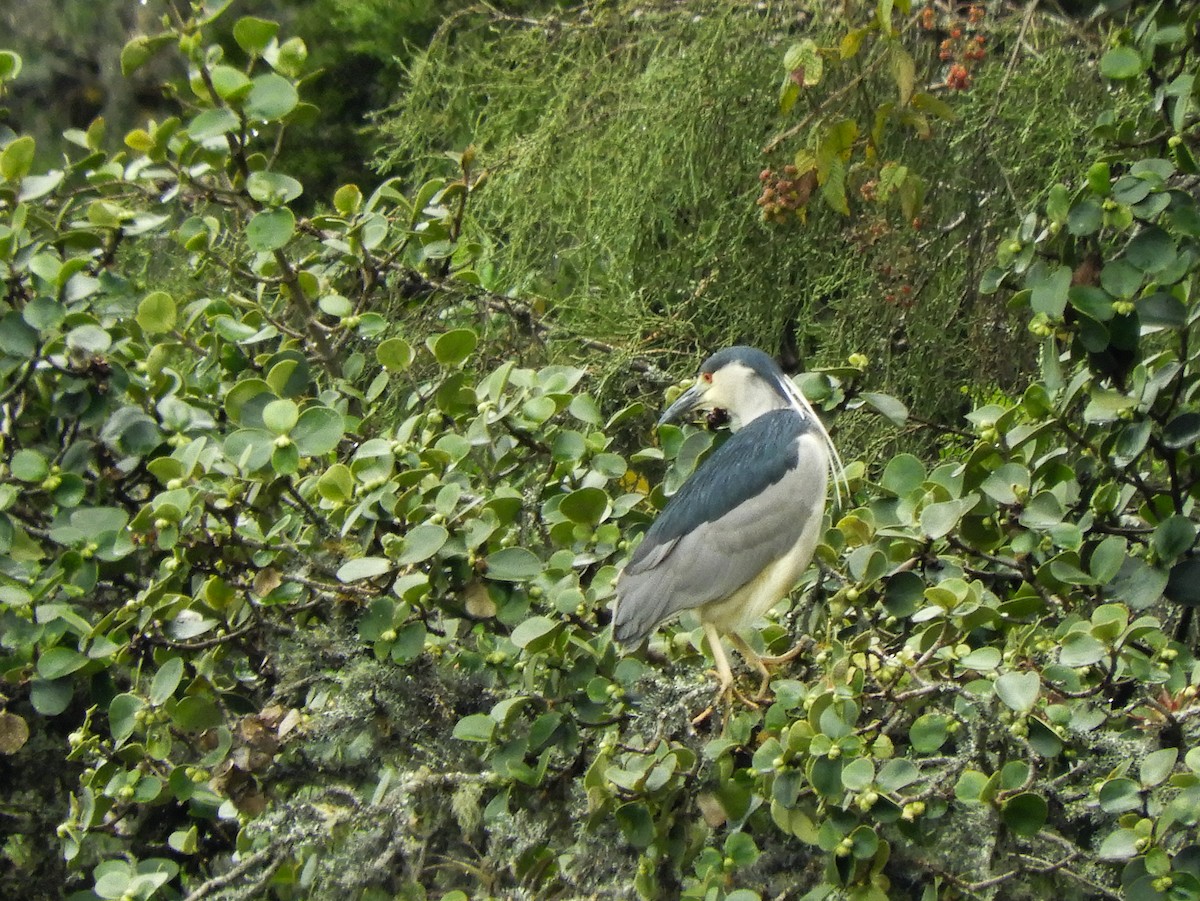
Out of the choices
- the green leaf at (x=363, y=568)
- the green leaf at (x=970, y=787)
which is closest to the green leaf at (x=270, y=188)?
the green leaf at (x=363, y=568)

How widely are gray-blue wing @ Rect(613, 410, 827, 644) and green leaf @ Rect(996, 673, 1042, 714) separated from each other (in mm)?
935

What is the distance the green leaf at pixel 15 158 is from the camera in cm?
297

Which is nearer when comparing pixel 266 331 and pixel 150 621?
pixel 150 621

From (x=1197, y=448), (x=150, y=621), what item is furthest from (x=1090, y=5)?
(x=150, y=621)

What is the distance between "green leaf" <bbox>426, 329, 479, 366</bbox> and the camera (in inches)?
109

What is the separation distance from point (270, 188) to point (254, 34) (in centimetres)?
30

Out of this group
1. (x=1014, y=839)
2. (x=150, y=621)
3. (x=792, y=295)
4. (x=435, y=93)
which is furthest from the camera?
(x=435, y=93)

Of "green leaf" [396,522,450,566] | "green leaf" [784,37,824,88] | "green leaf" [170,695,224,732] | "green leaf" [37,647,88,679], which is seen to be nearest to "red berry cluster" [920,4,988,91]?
"green leaf" [784,37,824,88]

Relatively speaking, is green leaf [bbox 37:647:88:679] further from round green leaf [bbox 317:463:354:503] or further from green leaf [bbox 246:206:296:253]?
green leaf [bbox 246:206:296:253]

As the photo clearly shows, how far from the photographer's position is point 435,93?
15.4 feet

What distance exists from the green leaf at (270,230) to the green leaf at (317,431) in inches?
17.1

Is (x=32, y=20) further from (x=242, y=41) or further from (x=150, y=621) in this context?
(x=150, y=621)

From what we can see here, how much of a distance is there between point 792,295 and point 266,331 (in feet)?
5.29

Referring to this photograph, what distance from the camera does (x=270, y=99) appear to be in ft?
8.99
